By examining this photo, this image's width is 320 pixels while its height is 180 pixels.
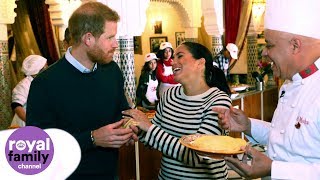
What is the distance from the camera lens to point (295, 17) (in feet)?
6.11

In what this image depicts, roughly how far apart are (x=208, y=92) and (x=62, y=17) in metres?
4.68

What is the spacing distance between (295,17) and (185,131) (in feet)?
2.83

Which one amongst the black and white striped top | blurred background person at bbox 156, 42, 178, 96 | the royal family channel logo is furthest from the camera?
blurred background person at bbox 156, 42, 178, 96

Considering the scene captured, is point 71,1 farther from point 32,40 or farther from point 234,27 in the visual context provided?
point 234,27

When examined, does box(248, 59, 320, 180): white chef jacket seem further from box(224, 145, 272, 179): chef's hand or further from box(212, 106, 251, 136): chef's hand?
box(212, 106, 251, 136): chef's hand

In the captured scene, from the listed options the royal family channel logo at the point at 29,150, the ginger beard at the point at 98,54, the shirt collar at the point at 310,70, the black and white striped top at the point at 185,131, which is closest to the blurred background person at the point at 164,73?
the black and white striped top at the point at 185,131

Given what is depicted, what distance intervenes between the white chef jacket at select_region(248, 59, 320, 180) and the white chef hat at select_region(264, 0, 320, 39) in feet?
0.52

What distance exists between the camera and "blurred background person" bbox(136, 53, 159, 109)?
20.3 ft

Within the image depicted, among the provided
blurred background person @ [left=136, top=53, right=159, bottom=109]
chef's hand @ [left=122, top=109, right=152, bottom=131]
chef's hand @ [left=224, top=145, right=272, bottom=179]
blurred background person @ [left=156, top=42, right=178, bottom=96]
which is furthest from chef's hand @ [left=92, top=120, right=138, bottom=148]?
blurred background person @ [left=156, top=42, right=178, bottom=96]

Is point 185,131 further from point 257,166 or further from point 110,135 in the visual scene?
point 257,166

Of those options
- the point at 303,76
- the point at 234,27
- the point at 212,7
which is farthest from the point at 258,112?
the point at 303,76

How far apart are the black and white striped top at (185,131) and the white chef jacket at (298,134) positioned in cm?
47

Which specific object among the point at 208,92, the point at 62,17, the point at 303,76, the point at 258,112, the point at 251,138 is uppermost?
the point at 62,17

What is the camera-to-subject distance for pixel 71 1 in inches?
267
